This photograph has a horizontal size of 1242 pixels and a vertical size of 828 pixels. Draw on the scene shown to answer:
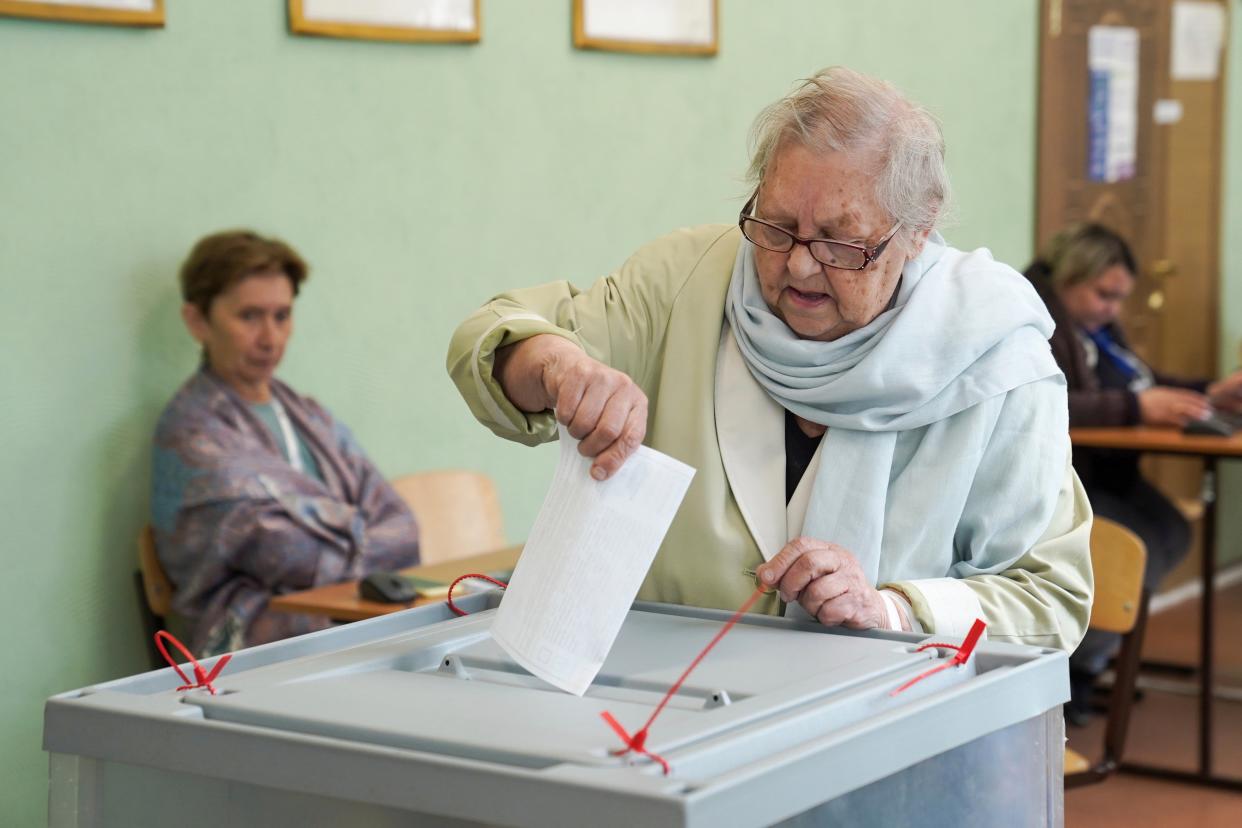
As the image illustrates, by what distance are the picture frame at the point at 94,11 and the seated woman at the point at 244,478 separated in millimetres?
478

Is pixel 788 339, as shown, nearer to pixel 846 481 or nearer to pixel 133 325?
pixel 846 481

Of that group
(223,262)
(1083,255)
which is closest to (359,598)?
(223,262)

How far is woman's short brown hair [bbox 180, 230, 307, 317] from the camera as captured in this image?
11.3ft

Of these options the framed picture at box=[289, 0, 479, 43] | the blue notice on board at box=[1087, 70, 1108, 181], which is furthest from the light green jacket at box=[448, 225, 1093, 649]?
the blue notice on board at box=[1087, 70, 1108, 181]

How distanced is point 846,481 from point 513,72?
8.78ft

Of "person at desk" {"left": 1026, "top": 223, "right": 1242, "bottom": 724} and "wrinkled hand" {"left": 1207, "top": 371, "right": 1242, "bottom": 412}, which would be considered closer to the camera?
"person at desk" {"left": 1026, "top": 223, "right": 1242, "bottom": 724}

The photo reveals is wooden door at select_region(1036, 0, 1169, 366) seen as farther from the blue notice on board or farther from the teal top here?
the teal top

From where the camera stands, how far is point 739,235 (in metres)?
1.96

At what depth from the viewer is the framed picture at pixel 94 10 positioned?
315cm

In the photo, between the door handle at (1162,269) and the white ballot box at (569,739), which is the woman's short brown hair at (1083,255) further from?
the white ballot box at (569,739)

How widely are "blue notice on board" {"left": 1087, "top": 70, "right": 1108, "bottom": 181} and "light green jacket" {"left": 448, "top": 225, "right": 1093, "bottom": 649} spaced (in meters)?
4.70

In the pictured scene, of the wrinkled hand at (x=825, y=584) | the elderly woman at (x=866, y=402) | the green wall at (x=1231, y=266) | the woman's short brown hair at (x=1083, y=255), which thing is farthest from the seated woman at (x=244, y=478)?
the green wall at (x=1231, y=266)

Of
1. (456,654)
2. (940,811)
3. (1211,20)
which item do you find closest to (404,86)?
(456,654)

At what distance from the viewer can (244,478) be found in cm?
341
